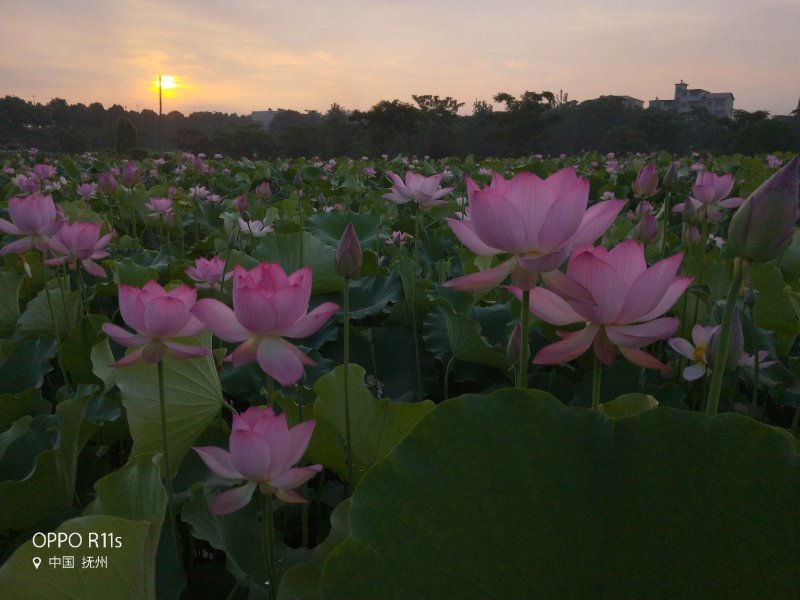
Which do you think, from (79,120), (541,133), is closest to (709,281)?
(541,133)


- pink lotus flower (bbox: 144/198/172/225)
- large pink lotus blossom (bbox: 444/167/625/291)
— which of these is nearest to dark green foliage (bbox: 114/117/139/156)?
pink lotus flower (bbox: 144/198/172/225)

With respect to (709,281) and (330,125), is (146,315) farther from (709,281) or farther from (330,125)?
(330,125)

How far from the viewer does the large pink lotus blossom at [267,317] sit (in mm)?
505

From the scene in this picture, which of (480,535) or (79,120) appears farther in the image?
(79,120)

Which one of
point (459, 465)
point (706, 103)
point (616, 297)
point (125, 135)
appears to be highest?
point (706, 103)

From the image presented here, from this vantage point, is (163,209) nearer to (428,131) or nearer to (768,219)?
(768,219)

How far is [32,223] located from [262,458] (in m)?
0.76

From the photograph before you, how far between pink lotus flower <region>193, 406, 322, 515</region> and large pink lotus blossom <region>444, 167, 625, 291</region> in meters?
0.17

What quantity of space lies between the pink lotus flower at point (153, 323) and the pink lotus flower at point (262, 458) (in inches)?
3.5

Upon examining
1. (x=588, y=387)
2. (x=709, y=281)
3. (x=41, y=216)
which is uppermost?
(x=41, y=216)

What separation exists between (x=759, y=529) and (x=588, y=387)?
0.52 m

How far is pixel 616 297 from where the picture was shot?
0.47 m

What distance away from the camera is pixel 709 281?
1213mm

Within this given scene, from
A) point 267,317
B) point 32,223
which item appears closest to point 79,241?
point 32,223
